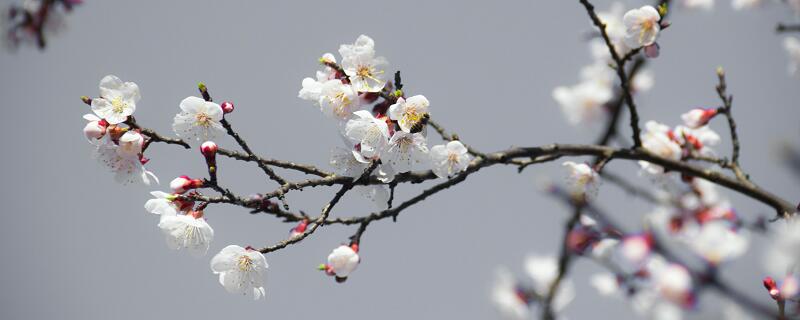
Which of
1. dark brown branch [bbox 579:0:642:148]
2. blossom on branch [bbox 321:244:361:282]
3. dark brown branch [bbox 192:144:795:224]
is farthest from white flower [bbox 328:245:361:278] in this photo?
dark brown branch [bbox 579:0:642:148]

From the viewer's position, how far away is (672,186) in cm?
270

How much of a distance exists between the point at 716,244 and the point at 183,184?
1.86 metres

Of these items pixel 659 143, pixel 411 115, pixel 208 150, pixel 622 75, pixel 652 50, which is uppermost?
pixel 652 50

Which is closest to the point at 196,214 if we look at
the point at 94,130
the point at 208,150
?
the point at 208,150

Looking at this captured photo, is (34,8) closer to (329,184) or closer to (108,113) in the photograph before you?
(108,113)

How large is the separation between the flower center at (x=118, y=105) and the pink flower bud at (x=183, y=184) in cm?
39

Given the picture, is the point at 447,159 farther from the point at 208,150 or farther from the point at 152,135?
the point at 152,135

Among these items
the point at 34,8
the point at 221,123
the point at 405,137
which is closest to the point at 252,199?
the point at 221,123

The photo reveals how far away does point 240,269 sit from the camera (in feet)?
7.49

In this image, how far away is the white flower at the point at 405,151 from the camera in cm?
221

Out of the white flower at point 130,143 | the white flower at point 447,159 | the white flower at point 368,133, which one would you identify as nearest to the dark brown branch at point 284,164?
the white flower at point 368,133

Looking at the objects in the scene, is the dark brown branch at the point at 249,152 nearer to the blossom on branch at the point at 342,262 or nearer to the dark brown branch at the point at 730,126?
the blossom on branch at the point at 342,262

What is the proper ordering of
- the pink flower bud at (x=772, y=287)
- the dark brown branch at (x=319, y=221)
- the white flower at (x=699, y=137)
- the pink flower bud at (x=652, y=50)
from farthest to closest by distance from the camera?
the white flower at (x=699, y=137) < the pink flower bud at (x=652, y=50) < the pink flower bud at (x=772, y=287) < the dark brown branch at (x=319, y=221)

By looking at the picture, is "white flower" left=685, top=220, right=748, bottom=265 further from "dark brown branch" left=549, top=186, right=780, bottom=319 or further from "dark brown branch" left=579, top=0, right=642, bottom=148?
"dark brown branch" left=579, top=0, right=642, bottom=148
